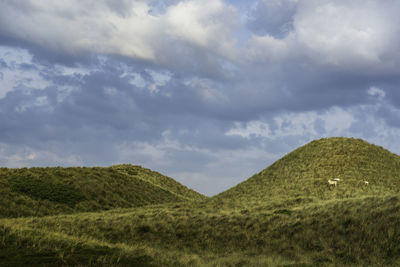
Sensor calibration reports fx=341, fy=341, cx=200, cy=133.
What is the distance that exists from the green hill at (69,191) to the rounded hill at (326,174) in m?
13.5

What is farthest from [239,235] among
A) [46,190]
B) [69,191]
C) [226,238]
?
[46,190]

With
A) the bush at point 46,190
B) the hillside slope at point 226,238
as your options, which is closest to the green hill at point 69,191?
the bush at point 46,190

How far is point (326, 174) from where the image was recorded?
50062 mm

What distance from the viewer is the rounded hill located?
1747 inches

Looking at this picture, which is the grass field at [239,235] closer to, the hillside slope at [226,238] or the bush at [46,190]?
the hillside slope at [226,238]

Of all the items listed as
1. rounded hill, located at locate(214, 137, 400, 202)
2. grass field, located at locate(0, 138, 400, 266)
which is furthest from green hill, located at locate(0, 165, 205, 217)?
rounded hill, located at locate(214, 137, 400, 202)

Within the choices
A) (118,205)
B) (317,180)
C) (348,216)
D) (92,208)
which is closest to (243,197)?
(317,180)

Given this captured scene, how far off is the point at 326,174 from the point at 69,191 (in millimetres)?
36352

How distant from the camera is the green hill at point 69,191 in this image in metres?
39.7

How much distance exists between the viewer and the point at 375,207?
24891 mm

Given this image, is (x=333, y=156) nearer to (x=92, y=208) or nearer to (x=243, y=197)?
(x=243, y=197)

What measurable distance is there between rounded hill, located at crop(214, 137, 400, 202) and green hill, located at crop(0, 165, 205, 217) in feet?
44.2

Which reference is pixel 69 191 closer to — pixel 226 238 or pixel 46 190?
pixel 46 190

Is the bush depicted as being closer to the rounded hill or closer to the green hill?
the green hill
